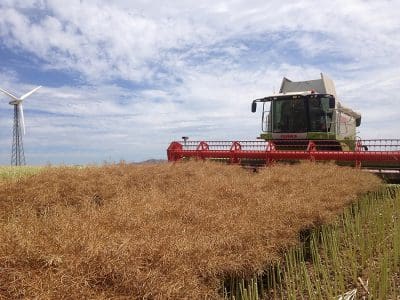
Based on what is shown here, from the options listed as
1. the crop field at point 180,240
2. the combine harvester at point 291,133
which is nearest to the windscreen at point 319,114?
the combine harvester at point 291,133

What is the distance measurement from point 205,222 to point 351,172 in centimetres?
652

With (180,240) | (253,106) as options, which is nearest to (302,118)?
(253,106)

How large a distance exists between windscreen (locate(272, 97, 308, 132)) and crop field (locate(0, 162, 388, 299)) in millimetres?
6427

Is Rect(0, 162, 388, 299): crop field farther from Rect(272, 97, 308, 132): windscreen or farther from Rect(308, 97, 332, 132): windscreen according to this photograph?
Rect(272, 97, 308, 132): windscreen

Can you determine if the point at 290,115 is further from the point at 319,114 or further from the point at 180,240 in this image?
the point at 180,240

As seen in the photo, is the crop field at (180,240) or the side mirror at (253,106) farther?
the side mirror at (253,106)

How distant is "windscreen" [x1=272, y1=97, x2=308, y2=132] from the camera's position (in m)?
15.0

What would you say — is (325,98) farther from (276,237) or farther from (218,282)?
(218,282)

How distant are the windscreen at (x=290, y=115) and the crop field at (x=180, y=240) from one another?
6427mm

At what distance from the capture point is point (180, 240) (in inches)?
152

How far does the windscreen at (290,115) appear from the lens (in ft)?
49.2

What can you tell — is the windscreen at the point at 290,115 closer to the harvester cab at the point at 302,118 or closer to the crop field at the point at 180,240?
the harvester cab at the point at 302,118

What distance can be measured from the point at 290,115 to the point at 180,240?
39.8ft

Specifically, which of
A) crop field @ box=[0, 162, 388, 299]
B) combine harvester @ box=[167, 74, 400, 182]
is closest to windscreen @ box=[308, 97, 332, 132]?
combine harvester @ box=[167, 74, 400, 182]
